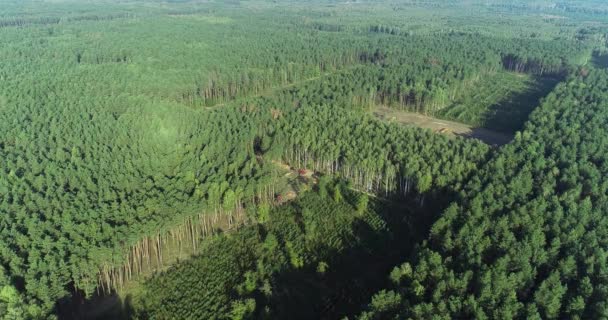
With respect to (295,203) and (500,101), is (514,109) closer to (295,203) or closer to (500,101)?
(500,101)

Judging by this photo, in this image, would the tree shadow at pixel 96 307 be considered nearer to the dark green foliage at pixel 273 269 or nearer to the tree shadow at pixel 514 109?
the dark green foliage at pixel 273 269

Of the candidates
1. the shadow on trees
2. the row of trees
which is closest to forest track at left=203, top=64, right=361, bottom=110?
the shadow on trees

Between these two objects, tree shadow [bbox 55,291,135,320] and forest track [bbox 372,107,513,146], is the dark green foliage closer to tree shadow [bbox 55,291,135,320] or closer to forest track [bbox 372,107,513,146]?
tree shadow [bbox 55,291,135,320]

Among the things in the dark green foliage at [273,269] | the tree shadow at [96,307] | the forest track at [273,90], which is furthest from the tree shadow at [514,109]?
the tree shadow at [96,307]

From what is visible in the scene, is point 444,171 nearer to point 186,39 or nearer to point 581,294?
point 581,294

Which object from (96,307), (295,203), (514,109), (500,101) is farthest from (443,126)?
(96,307)

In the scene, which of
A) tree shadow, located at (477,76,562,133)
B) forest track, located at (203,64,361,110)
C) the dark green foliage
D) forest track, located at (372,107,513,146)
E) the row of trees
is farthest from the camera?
forest track, located at (203,64,361,110)
